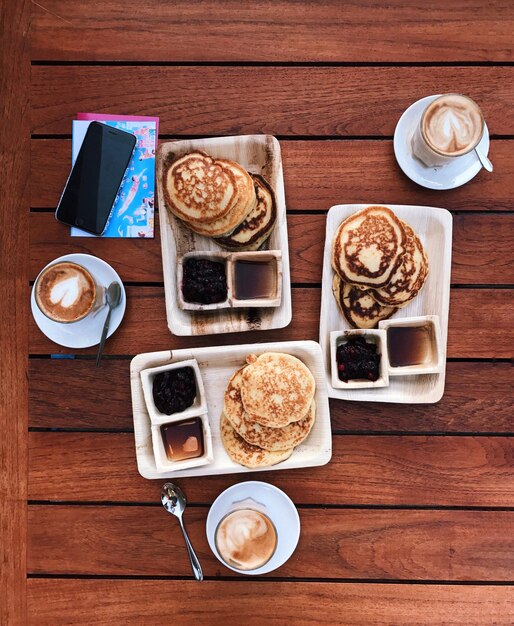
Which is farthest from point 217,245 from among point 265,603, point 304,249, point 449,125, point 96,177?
point 265,603

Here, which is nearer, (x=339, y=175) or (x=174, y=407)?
(x=174, y=407)

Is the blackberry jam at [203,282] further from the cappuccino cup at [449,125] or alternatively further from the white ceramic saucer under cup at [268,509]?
the cappuccino cup at [449,125]

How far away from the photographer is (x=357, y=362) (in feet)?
5.05

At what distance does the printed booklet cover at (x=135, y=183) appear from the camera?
5.26ft

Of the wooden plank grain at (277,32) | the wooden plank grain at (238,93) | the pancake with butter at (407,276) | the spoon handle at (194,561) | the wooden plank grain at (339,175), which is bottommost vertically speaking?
the spoon handle at (194,561)

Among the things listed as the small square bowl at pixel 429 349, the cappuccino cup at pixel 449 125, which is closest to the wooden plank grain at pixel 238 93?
the cappuccino cup at pixel 449 125

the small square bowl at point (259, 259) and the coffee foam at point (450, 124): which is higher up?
the coffee foam at point (450, 124)

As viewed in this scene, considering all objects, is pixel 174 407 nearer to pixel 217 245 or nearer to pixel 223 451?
pixel 223 451

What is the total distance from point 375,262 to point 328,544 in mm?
889

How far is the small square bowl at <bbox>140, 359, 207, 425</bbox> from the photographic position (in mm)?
1471

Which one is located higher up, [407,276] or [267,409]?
[407,276]

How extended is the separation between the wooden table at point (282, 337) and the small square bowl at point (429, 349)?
12cm

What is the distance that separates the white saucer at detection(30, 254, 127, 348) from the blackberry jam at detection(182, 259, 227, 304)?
0.22 m

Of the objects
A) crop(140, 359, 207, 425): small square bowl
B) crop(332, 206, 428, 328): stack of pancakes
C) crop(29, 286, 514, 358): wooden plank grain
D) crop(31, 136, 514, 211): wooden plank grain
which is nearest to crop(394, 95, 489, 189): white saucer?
crop(31, 136, 514, 211): wooden plank grain
